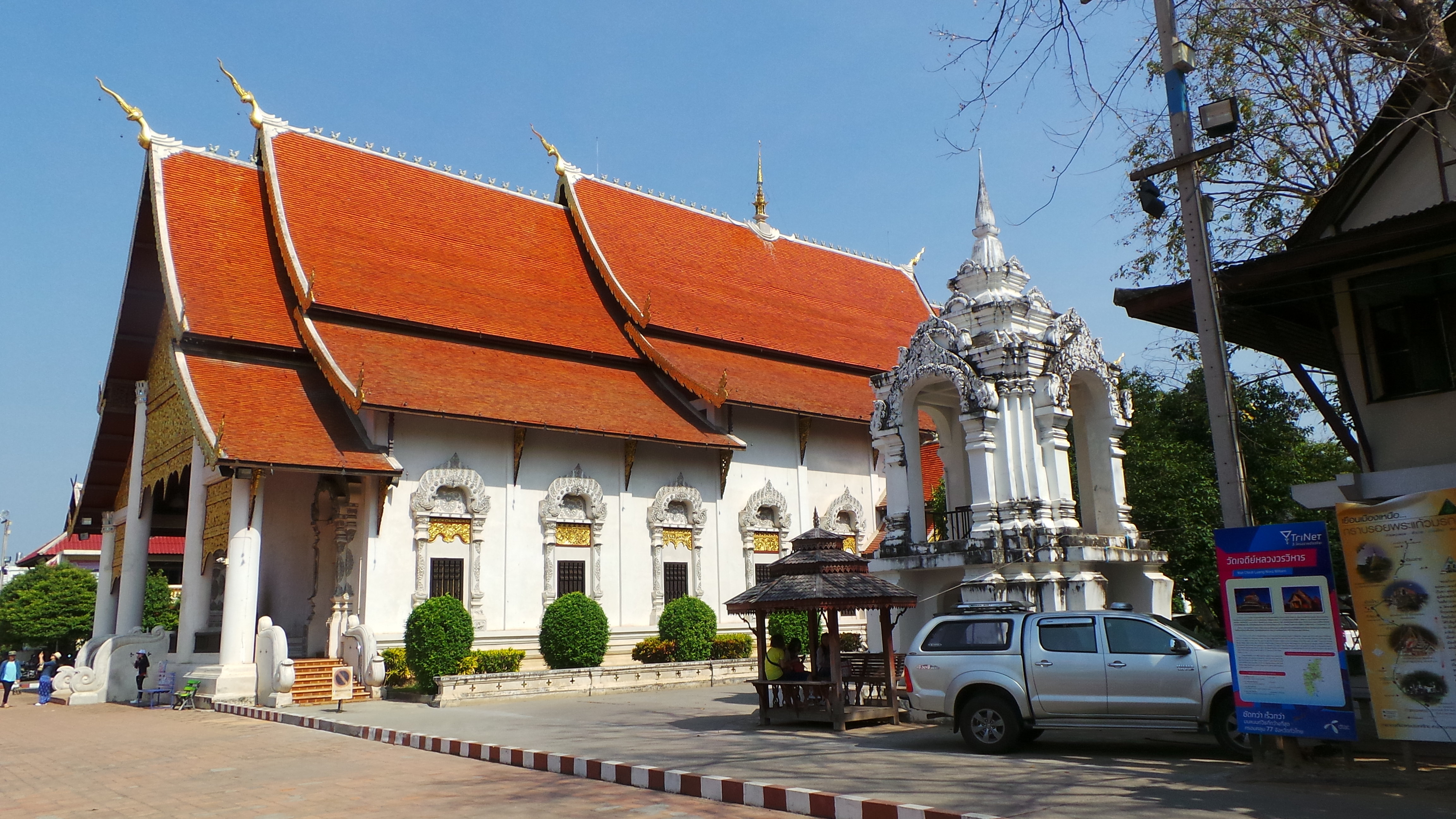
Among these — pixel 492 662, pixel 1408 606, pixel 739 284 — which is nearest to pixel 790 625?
pixel 492 662

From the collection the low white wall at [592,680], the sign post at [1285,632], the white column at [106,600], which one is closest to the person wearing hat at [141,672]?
the white column at [106,600]

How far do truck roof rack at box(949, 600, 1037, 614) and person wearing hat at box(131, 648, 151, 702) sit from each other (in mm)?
14154

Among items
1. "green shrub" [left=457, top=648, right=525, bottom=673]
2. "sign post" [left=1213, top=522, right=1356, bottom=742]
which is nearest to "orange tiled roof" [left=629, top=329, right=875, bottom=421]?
"green shrub" [left=457, top=648, right=525, bottom=673]

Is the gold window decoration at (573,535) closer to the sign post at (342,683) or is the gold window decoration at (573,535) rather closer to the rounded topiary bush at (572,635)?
the rounded topiary bush at (572,635)

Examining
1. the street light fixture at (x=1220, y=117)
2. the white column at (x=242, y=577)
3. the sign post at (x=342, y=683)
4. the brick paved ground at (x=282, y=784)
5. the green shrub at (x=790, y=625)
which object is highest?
the street light fixture at (x=1220, y=117)

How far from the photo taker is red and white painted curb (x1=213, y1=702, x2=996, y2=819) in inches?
247

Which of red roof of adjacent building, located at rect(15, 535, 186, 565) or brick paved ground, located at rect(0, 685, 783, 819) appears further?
red roof of adjacent building, located at rect(15, 535, 186, 565)

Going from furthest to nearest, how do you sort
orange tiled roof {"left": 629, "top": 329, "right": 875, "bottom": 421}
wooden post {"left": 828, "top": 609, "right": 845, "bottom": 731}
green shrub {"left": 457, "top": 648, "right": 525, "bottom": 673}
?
orange tiled roof {"left": 629, "top": 329, "right": 875, "bottom": 421} → green shrub {"left": 457, "top": 648, "right": 525, "bottom": 673} → wooden post {"left": 828, "top": 609, "right": 845, "bottom": 731}

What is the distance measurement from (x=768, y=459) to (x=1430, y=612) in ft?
58.7

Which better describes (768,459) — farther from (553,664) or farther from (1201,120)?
(1201,120)

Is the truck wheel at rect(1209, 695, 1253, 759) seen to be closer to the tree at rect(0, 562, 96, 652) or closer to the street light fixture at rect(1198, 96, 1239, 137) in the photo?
the street light fixture at rect(1198, 96, 1239, 137)

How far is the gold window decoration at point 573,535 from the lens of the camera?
20688 mm

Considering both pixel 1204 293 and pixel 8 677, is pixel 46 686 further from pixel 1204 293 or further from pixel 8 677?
pixel 1204 293

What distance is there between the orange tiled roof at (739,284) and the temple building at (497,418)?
142mm
